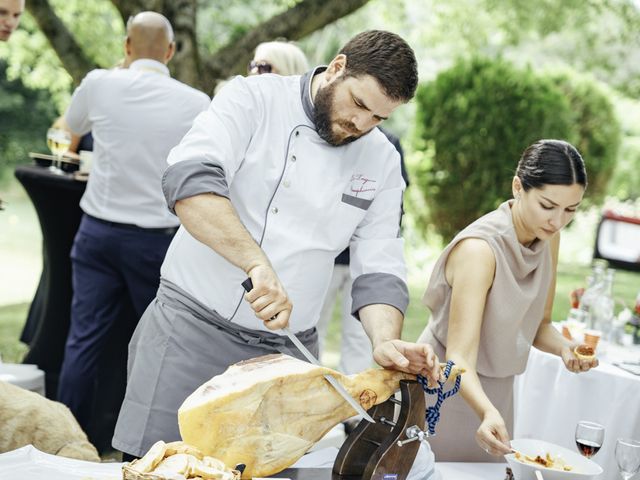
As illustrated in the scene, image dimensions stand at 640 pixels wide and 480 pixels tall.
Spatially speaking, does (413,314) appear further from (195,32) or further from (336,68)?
(336,68)

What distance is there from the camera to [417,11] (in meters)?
16.2

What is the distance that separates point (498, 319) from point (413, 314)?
22.5ft

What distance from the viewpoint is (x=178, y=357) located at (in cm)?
230

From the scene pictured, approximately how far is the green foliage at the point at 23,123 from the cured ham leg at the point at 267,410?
16931mm

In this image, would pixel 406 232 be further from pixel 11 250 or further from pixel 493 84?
pixel 11 250

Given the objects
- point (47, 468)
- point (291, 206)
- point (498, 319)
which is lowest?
point (47, 468)

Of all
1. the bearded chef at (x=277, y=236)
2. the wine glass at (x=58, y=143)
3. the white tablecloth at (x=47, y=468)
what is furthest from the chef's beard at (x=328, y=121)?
the wine glass at (x=58, y=143)

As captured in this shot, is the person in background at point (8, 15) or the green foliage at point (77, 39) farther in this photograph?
the green foliage at point (77, 39)

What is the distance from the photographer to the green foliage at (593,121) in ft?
42.9

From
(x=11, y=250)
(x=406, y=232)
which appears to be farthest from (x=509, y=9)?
(x=11, y=250)

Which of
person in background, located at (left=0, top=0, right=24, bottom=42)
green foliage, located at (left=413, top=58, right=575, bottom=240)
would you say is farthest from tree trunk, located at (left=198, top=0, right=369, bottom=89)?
green foliage, located at (left=413, top=58, right=575, bottom=240)

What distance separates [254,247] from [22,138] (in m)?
17.3

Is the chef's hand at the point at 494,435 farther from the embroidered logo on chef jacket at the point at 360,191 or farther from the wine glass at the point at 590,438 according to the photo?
Answer: the embroidered logo on chef jacket at the point at 360,191

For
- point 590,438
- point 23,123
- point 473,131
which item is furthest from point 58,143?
point 23,123
